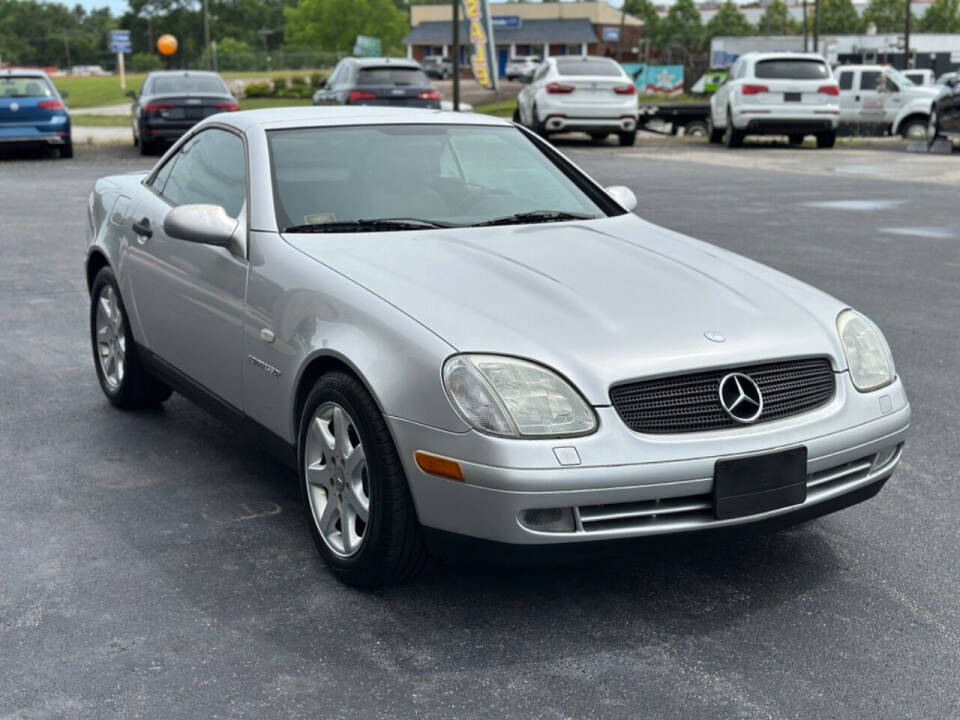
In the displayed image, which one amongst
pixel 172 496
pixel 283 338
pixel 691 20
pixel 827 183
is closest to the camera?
pixel 283 338

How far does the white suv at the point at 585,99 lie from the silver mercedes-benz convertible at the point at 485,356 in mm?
19007

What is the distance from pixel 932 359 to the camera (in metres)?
7.25

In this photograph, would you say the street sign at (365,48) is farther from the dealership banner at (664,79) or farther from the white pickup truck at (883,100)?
the white pickup truck at (883,100)

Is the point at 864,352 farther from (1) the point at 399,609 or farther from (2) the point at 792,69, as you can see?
(2) the point at 792,69

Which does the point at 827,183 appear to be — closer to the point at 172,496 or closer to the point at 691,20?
the point at 172,496

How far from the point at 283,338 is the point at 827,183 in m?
14.5

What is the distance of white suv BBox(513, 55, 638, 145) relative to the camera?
23984 mm

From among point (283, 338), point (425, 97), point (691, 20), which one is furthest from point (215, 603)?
point (691, 20)

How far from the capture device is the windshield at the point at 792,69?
77.6 feet

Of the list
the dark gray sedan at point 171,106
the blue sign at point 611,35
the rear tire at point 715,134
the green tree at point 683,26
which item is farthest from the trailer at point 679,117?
the blue sign at point 611,35

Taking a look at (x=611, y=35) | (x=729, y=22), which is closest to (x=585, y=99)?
(x=611, y=35)

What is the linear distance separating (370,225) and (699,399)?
1621 mm

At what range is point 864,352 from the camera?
422cm

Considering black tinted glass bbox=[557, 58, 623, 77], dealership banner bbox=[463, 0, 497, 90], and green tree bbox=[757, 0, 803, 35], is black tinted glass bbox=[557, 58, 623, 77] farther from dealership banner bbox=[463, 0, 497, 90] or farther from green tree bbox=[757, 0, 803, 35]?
green tree bbox=[757, 0, 803, 35]
